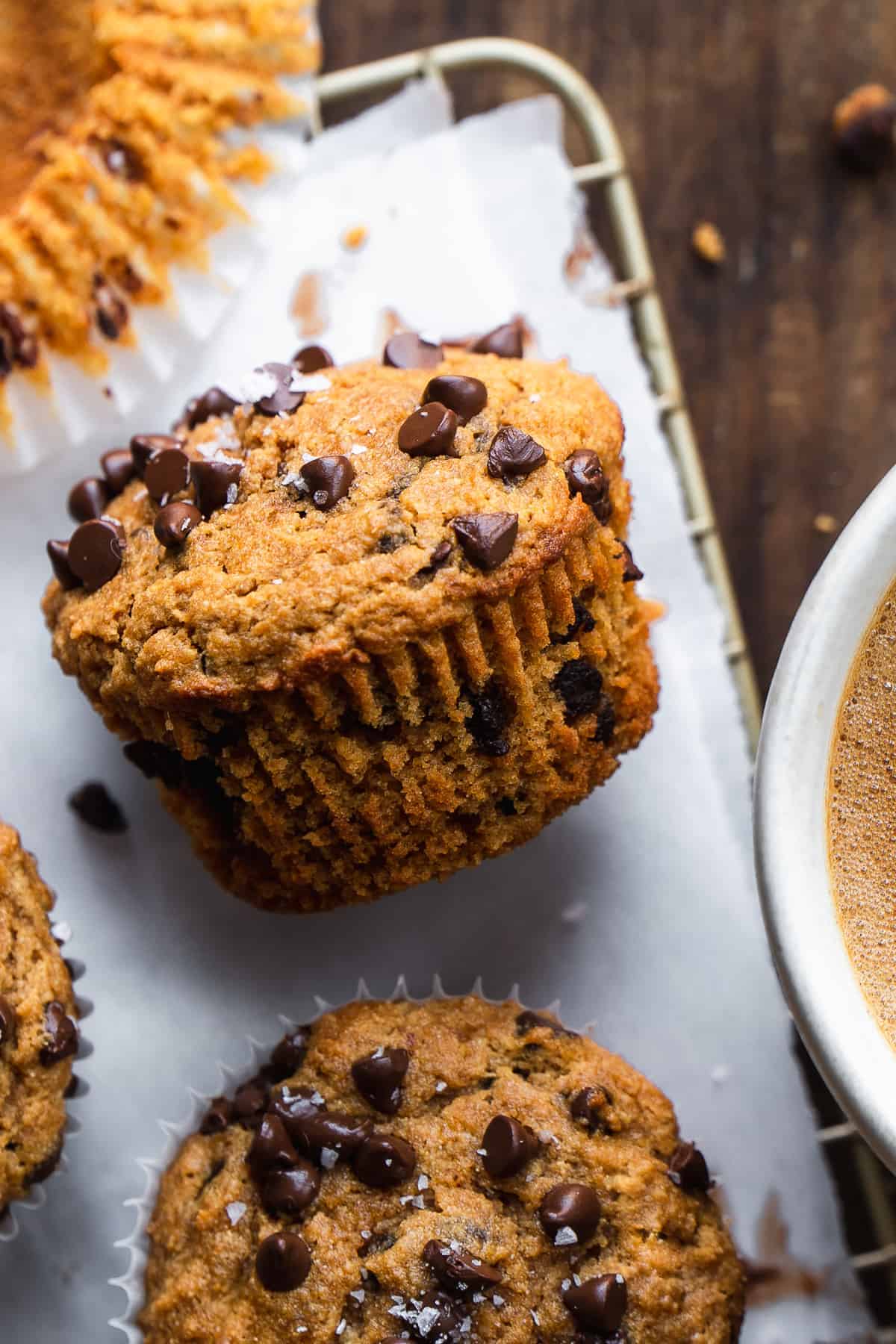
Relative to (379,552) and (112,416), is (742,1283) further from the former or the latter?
(112,416)

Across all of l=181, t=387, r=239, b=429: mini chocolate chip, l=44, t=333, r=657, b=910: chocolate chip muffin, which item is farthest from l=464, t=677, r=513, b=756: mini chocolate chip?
l=181, t=387, r=239, b=429: mini chocolate chip

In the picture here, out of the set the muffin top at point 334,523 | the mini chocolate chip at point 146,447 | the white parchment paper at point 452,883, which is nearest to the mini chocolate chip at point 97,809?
the white parchment paper at point 452,883

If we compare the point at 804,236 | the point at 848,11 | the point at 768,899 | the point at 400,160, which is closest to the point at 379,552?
the point at 768,899

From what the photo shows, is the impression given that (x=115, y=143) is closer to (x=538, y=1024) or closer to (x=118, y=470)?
(x=118, y=470)

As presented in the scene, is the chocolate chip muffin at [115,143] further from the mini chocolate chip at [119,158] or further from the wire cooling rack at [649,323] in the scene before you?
the wire cooling rack at [649,323]

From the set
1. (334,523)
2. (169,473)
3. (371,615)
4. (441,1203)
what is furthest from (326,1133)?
(169,473)

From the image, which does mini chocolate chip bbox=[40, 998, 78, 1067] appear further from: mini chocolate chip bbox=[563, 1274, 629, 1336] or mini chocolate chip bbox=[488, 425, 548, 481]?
mini chocolate chip bbox=[488, 425, 548, 481]

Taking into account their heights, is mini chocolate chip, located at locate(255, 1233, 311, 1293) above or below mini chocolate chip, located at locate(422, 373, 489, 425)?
below
